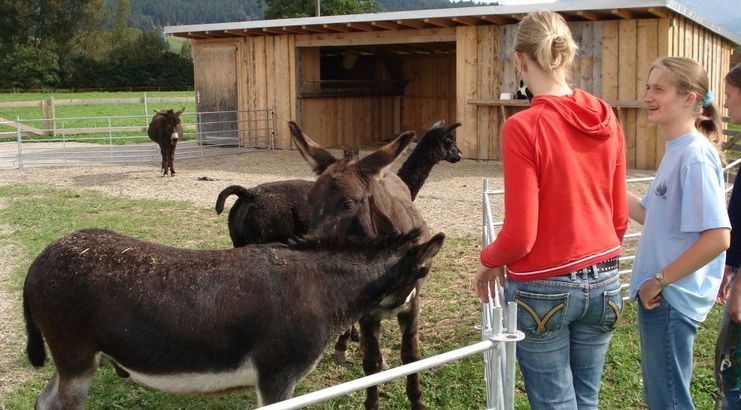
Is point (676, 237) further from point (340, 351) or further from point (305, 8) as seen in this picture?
point (305, 8)

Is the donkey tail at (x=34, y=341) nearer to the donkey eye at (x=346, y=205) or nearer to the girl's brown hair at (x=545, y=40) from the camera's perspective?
the donkey eye at (x=346, y=205)

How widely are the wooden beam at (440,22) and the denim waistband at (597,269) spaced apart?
1268 centimetres

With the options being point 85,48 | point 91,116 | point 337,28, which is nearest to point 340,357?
point 337,28

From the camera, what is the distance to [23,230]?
911cm

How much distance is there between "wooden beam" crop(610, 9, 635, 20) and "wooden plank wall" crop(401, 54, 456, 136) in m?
8.46

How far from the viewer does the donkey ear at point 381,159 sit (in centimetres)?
450

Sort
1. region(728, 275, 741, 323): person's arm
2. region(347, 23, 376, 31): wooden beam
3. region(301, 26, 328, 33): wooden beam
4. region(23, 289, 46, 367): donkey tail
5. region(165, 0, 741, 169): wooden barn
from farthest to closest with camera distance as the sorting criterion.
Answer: region(301, 26, 328, 33): wooden beam
region(347, 23, 376, 31): wooden beam
region(165, 0, 741, 169): wooden barn
region(23, 289, 46, 367): donkey tail
region(728, 275, 741, 323): person's arm

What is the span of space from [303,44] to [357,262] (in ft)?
47.7

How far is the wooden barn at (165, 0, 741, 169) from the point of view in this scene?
13.1 metres

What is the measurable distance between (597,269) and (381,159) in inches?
86.0

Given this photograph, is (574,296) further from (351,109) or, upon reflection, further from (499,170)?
(351,109)

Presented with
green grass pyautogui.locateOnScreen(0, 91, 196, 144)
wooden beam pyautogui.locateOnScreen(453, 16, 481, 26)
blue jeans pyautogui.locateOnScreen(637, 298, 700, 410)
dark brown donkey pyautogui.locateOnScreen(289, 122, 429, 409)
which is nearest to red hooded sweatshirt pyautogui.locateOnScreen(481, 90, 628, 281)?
blue jeans pyautogui.locateOnScreen(637, 298, 700, 410)

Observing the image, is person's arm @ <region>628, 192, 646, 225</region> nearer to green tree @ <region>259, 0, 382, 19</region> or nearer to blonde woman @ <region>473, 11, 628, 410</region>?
blonde woman @ <region>473, 11, 628, 410</region>

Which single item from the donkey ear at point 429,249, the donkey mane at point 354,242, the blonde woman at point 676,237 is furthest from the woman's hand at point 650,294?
the donkey mane at point 354,242
